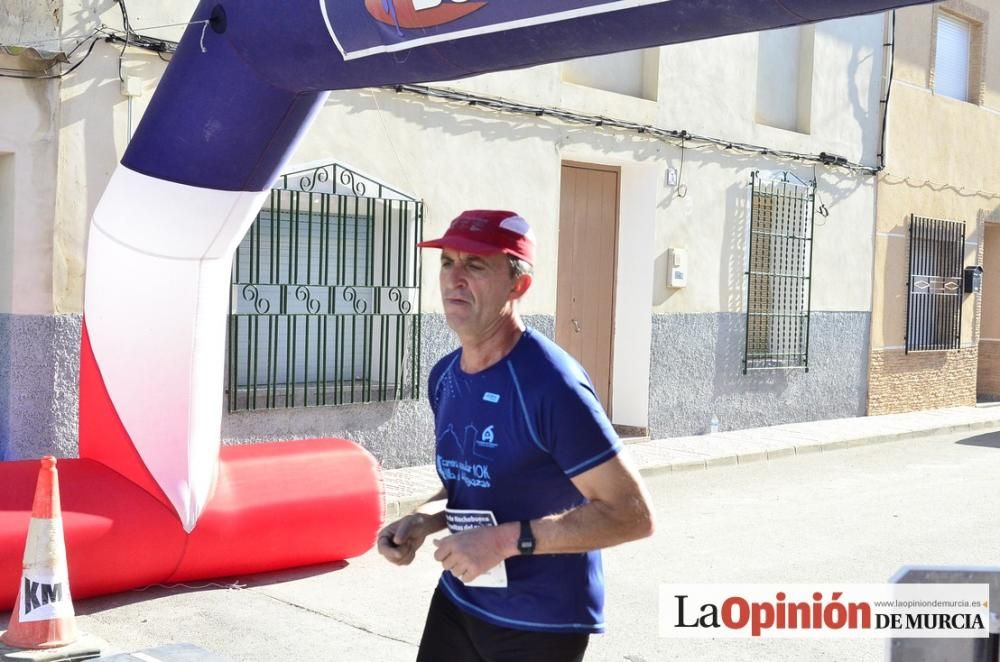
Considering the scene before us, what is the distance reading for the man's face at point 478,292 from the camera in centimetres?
310

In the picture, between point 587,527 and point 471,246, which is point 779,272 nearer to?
point 471,246

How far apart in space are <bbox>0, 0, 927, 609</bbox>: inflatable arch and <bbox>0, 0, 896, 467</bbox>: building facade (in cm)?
177

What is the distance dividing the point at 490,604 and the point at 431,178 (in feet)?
25.8

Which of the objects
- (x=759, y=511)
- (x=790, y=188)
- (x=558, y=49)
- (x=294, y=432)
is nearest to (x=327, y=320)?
(x=294, y=432)

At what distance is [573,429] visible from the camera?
2830mm

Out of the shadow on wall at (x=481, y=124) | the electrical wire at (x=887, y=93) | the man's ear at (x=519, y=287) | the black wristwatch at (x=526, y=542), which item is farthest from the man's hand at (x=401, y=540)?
the electrical wire at (x=887, y=93)

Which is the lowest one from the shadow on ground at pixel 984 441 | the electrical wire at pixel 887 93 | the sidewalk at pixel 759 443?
the shadow on ground at pixel 984 441

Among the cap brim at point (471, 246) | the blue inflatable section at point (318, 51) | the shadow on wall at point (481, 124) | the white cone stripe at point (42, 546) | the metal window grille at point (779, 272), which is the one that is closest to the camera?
the cap brim at point (471, 246)

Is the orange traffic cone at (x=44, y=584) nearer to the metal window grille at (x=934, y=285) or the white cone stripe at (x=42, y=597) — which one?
the white cone stripe at (x=42, y=597)

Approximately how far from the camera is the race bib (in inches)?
116

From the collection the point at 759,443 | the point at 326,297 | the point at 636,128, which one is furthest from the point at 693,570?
the point at 636,128

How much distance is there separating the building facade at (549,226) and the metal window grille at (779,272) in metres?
0.03

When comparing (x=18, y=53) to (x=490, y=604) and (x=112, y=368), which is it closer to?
(x=112, y=368)

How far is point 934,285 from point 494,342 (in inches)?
596
